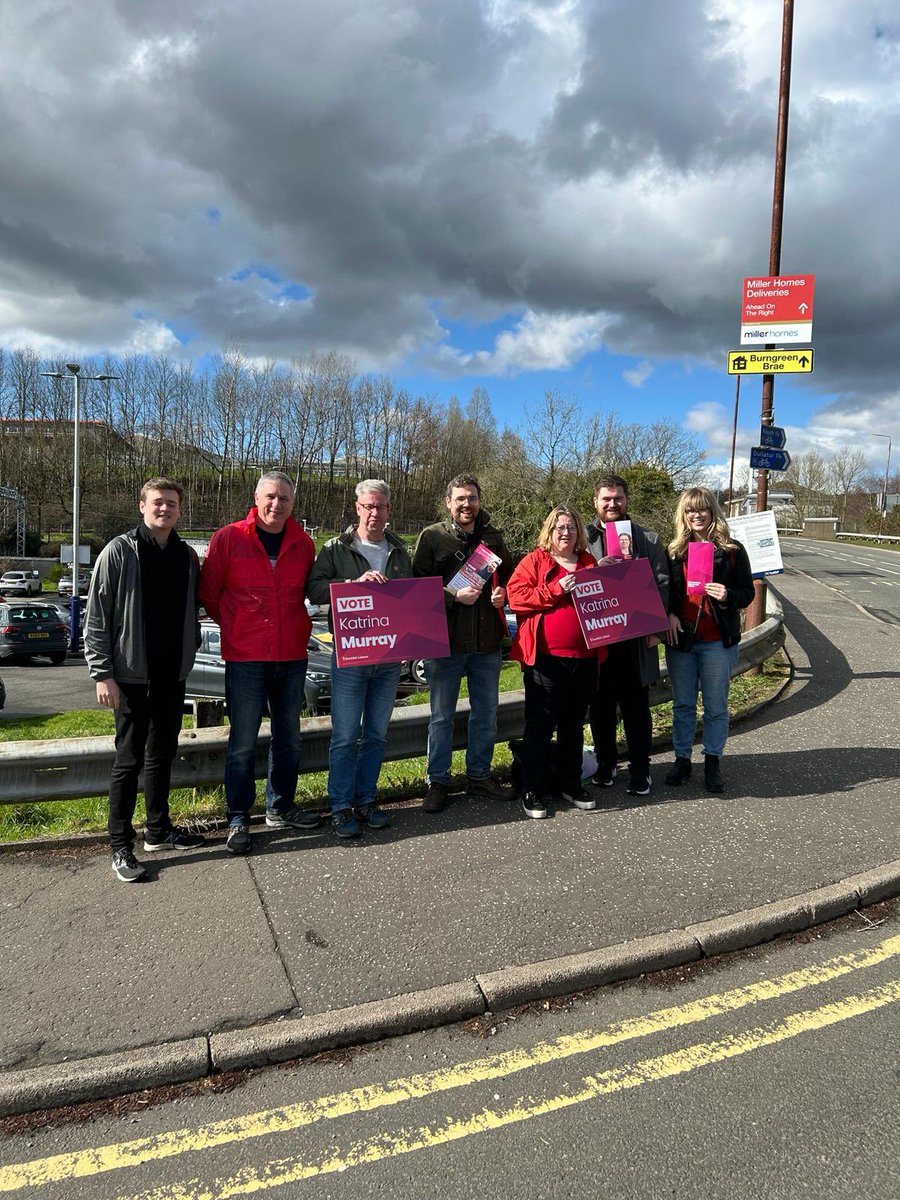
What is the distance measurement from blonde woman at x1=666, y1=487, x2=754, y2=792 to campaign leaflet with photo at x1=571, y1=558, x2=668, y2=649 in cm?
27

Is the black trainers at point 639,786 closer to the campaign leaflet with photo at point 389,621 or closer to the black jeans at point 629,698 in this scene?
the black jeans at point 629,698

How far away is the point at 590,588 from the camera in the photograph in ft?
16.4

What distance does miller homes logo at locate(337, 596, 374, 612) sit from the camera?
462cm

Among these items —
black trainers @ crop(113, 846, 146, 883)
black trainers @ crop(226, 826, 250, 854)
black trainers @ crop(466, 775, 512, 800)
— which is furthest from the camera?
black trainers @ crop(466, 775, 512, 800)

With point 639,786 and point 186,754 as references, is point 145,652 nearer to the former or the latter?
point 186,754

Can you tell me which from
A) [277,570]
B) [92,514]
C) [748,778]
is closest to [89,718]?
[277,570]

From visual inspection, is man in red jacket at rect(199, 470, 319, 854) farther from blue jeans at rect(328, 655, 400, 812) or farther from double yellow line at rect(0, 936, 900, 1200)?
double yellow line at rect(0, 936, 900, 1200)

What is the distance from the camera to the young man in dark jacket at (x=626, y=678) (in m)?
5.35

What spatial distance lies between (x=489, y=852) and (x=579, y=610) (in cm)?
168

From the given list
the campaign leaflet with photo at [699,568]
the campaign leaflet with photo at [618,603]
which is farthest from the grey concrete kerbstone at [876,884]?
the campaign leaflet with photo at [699,568]

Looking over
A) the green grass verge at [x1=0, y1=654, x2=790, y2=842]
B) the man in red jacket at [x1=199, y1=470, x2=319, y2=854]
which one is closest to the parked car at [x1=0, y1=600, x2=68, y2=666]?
the green grass verge at [x1=0, y1=654, x2=790, y2=842]

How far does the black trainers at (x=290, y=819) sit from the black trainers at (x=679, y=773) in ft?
8.82

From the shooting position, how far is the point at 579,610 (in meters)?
4.96

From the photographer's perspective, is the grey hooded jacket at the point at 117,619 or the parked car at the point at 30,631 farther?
the parked car at the point at 30,631
